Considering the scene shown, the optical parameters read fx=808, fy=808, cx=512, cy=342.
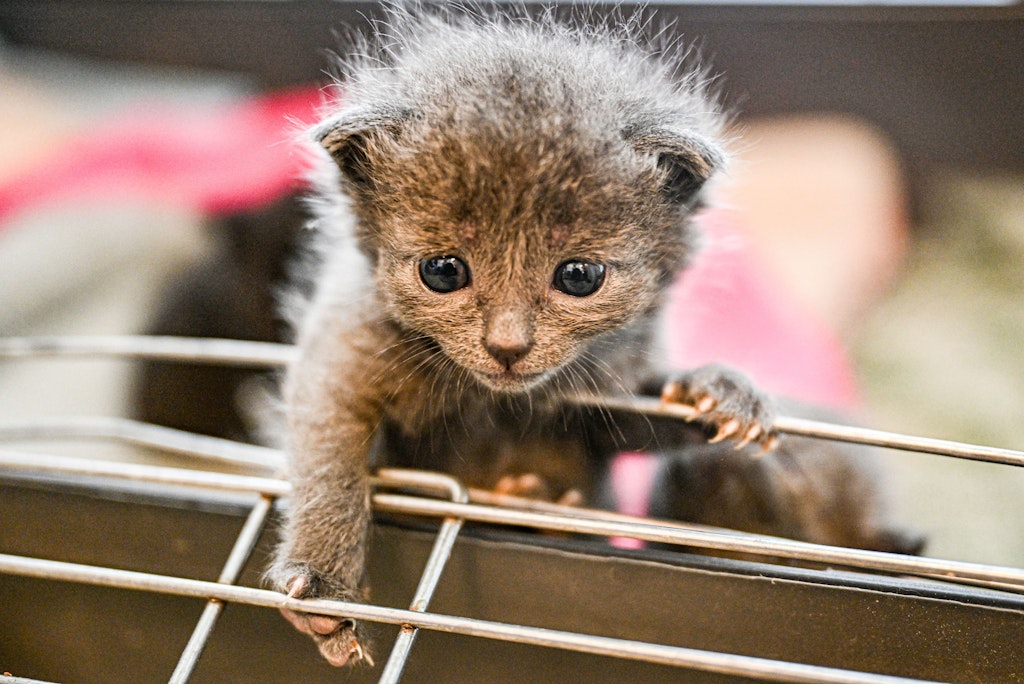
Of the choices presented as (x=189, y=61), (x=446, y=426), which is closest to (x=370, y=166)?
(x=446, y=426)

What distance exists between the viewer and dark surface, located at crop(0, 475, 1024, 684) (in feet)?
3.32

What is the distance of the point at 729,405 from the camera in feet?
4.12

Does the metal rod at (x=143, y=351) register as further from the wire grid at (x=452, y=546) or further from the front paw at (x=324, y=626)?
the front paw at (x=324, y=626)

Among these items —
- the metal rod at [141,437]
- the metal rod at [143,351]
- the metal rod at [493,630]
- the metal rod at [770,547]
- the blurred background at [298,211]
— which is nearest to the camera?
the metal rod at [493,630]

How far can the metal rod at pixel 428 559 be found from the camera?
928 mm

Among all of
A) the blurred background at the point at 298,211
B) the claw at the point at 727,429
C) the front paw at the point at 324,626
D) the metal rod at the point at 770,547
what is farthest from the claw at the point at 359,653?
the blurred background at the point at 298,211

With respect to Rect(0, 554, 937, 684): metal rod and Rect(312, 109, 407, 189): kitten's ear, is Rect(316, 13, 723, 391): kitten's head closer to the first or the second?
Rect(312, 109, 407, 189): kitten's ear

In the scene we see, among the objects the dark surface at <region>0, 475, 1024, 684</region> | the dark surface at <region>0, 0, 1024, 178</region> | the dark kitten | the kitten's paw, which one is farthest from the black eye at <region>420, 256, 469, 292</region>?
the dark kitten

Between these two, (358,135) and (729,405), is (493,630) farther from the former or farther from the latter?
(358,135)

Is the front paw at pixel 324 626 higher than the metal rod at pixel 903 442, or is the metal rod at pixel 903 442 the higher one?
the metal rod at pixel 903 442

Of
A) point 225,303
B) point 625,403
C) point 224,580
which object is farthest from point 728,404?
point 225,303

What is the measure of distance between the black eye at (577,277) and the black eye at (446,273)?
123mm

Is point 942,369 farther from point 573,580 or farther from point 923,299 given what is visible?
point 573,580

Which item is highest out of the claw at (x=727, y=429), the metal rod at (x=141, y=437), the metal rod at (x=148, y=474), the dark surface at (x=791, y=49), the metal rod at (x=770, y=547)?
the dark surface at (x=791, y=49)
